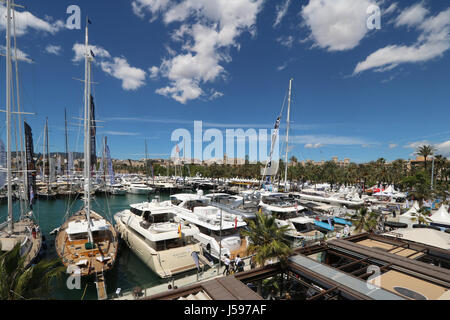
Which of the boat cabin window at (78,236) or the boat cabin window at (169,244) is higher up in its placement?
the boat cabin window at (78,236)

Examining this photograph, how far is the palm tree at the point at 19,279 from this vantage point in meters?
5.99

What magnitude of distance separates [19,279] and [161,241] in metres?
12.0

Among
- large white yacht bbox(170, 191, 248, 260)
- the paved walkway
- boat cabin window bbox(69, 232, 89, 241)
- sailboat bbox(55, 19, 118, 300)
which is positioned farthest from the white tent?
boat cabin window bbox(69, 232, 89, 241)

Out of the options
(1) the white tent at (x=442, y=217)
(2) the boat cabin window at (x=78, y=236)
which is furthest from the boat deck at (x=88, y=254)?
(1) the white tent at (x=442, y=217)

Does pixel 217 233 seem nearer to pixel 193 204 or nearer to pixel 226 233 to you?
pixel 226 233

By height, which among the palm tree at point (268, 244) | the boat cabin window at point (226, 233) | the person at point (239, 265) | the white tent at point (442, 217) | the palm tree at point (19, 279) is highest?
the palm tree at point (19, 279)

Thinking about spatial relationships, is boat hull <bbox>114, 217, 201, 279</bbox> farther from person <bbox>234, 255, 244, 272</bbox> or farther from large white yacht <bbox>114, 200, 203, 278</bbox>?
person <bbox>234, 255, 244, 272</bbox>

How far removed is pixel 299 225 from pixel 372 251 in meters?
15.0

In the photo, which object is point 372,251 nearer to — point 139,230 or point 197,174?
point 139,230

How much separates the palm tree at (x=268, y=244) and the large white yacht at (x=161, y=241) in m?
7.71

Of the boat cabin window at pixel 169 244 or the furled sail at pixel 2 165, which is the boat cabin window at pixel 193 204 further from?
the furled sail at pixel 2 165

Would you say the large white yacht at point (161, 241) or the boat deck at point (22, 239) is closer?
the boat deck at point (22, 239)

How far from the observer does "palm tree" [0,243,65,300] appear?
599cm
